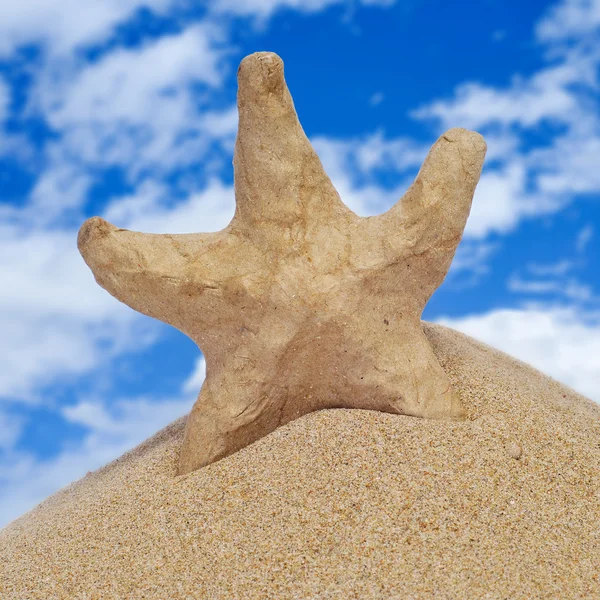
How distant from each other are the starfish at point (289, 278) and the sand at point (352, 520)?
21cm

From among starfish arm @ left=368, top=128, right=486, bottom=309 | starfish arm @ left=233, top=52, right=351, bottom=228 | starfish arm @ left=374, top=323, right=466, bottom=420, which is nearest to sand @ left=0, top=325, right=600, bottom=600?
starfish arm @ left=374, top=323, right=466, bottom=420

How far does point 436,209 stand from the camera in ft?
14.8

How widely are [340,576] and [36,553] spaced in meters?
1.79

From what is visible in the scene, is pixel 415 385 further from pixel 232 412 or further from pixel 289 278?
pixel 232 412

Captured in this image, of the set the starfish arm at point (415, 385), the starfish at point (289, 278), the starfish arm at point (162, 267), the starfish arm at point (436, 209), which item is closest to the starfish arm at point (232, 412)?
the starfish at point (289, 278)

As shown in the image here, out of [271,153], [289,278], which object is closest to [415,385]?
[289,278]

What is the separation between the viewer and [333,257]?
4453 millimetres

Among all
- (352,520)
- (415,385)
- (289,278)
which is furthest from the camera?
(415,385)

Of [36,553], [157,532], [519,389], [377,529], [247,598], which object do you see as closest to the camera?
[247,598]

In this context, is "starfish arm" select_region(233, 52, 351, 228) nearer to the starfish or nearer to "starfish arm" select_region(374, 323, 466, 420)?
the starfish

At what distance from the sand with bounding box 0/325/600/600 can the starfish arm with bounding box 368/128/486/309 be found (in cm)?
89

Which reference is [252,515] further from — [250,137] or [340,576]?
[250,137]

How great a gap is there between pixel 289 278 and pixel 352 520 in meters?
1.41

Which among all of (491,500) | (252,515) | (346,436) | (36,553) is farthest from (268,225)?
(36,553)
